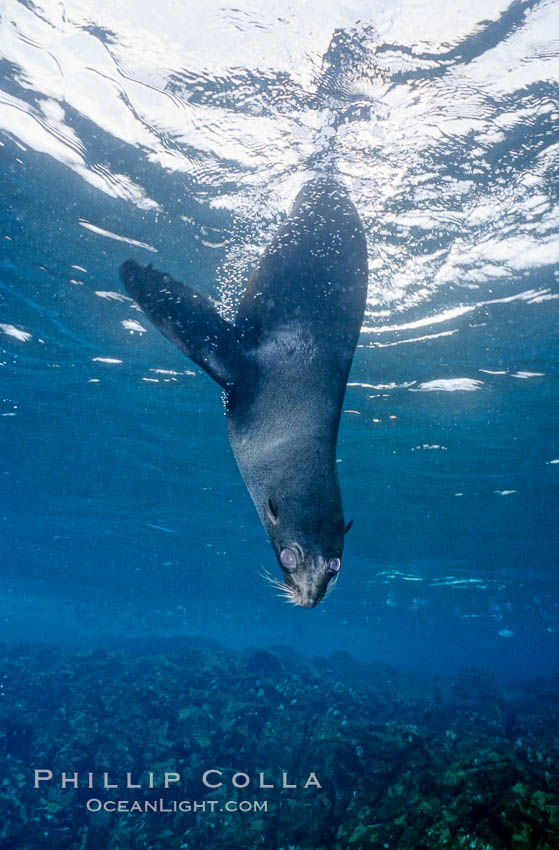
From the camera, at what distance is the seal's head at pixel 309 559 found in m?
1.94

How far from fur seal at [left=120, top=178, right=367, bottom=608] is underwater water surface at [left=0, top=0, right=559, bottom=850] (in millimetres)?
2478

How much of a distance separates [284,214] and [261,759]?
41.8 feet

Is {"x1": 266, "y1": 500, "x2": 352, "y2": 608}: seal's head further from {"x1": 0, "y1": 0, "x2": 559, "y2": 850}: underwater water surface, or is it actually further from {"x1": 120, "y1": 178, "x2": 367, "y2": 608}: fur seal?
{"x1": 0, "y1": 0, "x2": 559, "y2": 850}: underwater water surface

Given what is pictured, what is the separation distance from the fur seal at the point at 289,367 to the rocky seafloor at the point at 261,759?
476 centimetres

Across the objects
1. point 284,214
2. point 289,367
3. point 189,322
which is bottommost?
point 289,367

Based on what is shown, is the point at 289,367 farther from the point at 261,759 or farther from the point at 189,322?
the point at 261,759

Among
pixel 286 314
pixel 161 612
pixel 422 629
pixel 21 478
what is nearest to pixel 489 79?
pixel 286 314

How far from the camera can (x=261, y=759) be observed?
11.5 metres

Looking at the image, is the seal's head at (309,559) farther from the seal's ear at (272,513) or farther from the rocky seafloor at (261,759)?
the rocky seafloor at (261,759)

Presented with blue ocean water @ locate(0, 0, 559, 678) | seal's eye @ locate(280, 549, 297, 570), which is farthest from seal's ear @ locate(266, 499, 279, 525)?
blue ocean water @ locate(0, 0, 559, 678)

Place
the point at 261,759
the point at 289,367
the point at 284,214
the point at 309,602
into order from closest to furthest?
the point at 309,602 → the point at 289,367 → the point at 284,214 → the point at 261,759

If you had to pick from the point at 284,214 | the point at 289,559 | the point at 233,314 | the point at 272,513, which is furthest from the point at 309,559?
the point at 233,314

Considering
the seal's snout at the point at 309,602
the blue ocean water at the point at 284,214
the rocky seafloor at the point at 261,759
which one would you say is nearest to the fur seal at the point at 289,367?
the seal's snout at the point at 309,602

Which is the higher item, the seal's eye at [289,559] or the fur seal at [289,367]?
the fur seal at [289,367]
